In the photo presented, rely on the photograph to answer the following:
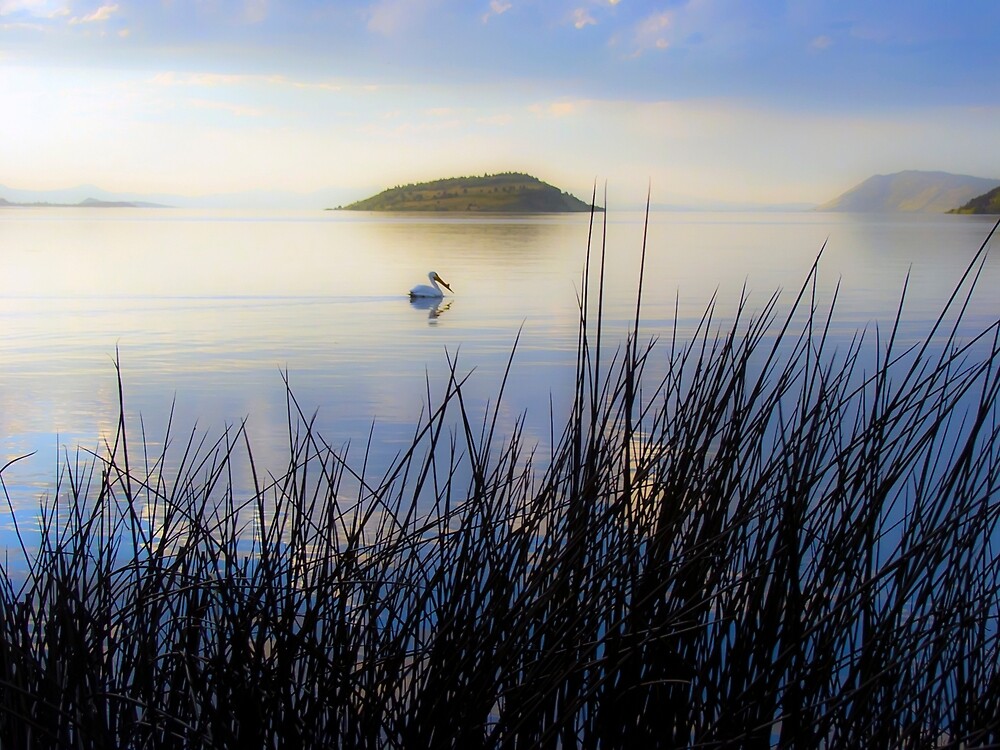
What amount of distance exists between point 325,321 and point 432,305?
4.77 feet

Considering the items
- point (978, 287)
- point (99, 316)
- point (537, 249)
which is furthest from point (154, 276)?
point (978, 287)

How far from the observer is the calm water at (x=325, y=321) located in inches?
223

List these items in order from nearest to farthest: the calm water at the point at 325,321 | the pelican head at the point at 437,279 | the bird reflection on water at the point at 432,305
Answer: the calm water at the point at 325,321 → the bird reflection on water at the point at 432,305 → the pelican head at the point at 437,279

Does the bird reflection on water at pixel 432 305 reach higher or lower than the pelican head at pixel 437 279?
lower

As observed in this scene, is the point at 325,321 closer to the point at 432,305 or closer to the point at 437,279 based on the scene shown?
the point at 432,305

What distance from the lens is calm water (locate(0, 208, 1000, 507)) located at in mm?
5660

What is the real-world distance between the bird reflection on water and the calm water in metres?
0.07

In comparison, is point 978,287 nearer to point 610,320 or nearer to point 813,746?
point 610,320

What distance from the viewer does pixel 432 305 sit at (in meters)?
10.8

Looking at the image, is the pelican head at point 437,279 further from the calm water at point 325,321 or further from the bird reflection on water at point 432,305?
the bird reflection on water at point 432,305

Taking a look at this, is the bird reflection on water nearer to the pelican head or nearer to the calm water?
the calm water

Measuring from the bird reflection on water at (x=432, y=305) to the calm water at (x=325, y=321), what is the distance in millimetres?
74

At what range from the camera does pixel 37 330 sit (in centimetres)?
886

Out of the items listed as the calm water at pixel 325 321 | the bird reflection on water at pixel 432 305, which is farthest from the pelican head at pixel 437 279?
the bird reflection on water at pixel 432 305
